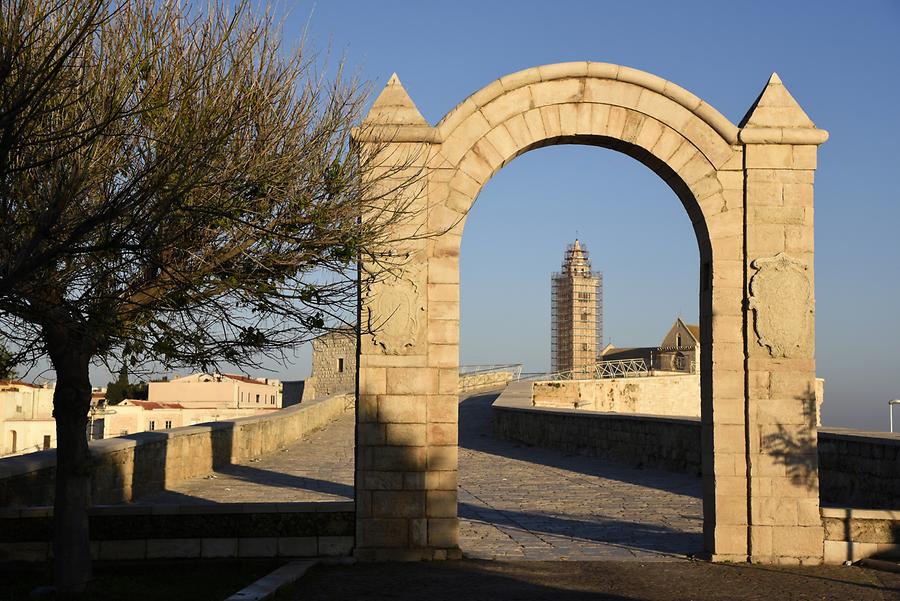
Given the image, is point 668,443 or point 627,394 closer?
point 668,443

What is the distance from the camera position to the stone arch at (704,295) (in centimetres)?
933

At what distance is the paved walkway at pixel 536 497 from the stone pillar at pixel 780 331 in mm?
1002

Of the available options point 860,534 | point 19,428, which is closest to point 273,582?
point 860,534

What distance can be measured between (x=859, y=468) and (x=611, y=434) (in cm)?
774

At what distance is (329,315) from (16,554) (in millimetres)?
3716

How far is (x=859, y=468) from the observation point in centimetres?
1216

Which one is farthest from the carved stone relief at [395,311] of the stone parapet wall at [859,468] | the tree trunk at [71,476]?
the stone parapet wall at [859,468]

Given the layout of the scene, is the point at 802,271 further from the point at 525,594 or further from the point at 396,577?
the point at 396,577

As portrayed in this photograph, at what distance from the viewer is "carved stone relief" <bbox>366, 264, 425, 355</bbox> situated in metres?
9.38

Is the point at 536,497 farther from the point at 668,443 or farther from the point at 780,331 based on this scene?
the point at 780,331

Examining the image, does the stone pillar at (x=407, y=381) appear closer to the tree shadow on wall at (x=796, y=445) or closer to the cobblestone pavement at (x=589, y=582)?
the cobblestone pavement at (x=589, y=582)

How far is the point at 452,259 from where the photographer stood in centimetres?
951

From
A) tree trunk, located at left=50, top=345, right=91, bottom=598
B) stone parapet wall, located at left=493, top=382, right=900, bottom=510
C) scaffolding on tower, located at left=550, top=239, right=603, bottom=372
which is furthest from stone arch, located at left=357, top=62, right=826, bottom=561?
scaffolding on tower, located at left=550, top=239, right=603, bottom=372

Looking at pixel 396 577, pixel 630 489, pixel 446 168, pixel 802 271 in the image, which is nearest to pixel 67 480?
pixel 396 577
